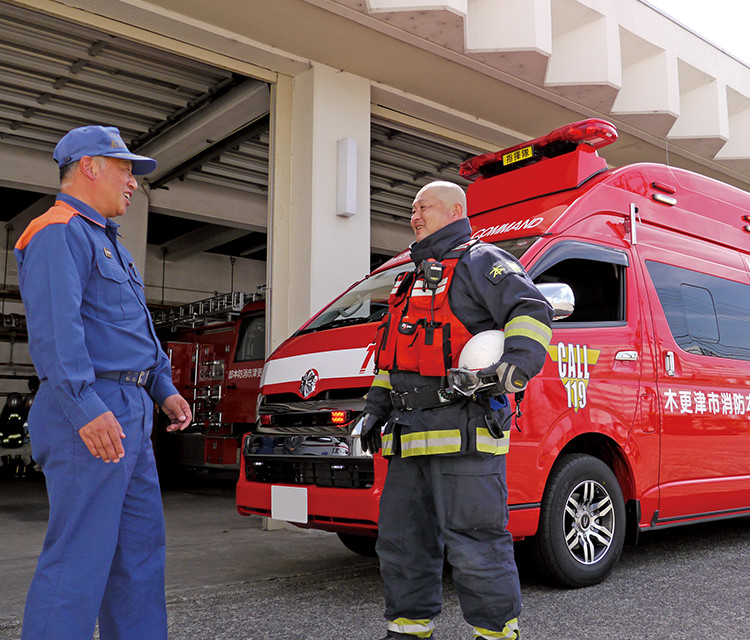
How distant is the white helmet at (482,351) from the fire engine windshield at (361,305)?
154 cm

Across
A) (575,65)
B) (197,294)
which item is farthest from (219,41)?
(197,294)

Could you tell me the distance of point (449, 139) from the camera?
8.80 m

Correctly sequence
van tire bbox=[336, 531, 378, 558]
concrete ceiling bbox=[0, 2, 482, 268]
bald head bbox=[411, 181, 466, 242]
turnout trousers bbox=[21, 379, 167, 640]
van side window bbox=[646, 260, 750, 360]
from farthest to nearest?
concrete ceiling bbox=[0, 2, 482, 268] < van tire bbox=[336, 531, 378, 558] < van side window bbox=[646, 260, 750, 360] < bald head bbox=[411, 181, 466, 242] < turnout trousers bbox=[21, 379, 167, 640]

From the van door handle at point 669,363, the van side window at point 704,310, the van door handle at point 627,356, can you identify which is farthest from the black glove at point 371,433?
the van side window at point 704,310

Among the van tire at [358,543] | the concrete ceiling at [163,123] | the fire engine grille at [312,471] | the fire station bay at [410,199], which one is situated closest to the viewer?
the fire engine grille at [312,471]

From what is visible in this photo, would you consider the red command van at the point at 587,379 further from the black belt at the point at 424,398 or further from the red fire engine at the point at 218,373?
the red fire engine at the point at 218,373

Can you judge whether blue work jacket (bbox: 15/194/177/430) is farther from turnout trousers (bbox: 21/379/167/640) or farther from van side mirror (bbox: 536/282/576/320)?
van side mirror (bbox: 536/282/576/320)

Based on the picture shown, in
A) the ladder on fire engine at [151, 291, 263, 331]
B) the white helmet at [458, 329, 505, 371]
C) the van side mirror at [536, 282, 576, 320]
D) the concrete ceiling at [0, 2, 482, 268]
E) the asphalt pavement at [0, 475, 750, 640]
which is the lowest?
the asphalt pavement at [0, 475, 750, 640]

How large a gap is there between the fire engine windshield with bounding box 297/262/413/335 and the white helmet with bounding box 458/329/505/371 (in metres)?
1.54

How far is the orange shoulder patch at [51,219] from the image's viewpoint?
2.36 m

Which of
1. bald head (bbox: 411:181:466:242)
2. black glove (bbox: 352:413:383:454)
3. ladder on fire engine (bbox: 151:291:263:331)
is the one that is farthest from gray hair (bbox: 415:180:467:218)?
ladder on fire engine (bbox: 151:291:263:331)

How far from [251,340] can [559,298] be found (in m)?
6.09

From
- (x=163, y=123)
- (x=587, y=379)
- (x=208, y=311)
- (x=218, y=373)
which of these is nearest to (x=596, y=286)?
(x=587, y=379)

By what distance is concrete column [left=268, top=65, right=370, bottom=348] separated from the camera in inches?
273
